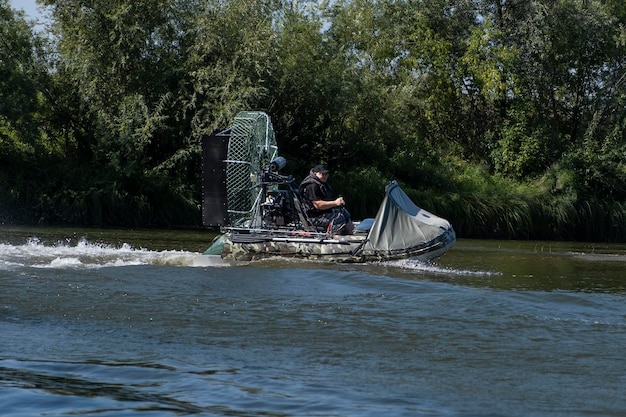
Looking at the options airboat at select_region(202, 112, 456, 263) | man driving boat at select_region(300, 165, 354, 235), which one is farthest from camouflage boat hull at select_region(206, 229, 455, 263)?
man driving boat at select_region(300, 165, 354, 235)

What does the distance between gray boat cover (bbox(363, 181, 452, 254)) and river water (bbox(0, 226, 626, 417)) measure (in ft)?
1.02

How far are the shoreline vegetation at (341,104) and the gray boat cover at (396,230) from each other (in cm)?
1146

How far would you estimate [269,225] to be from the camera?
17000mm

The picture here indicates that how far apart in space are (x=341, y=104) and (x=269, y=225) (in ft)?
45.1

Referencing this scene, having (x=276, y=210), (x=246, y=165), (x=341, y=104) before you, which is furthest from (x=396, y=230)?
(x=341, y=104)

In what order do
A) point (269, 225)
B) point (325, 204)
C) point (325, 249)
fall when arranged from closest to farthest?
1. point (325, 249)
2. point (325, 204)
3. point (269, 225)

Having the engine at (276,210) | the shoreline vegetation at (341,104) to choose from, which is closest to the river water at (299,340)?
the engine at (276,210)

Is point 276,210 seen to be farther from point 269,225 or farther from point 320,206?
point 320,206

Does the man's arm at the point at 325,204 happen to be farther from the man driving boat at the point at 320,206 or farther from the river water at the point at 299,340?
the river water at the point at 299,340

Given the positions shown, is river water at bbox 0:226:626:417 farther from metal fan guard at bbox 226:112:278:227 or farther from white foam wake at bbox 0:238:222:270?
metal fan guard at bbox 226:112:278:227

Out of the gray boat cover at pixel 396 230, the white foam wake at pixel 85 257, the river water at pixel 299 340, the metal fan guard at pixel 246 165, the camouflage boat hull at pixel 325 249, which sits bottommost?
the river water at pixel 299 340

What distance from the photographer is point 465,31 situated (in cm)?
3528

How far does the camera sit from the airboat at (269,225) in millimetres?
16422

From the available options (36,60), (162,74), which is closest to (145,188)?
(162,74)
